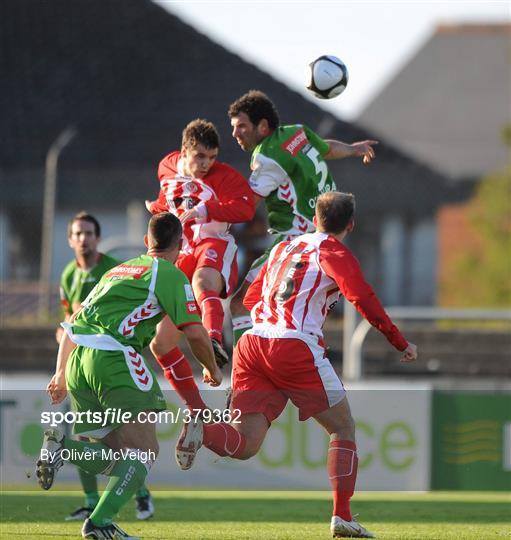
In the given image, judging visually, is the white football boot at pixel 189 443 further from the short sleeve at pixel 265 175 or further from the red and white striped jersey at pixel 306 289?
the short sleeve at pixel 265 175

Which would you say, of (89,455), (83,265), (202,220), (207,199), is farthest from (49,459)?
(83,265)

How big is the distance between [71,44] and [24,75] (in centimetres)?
88

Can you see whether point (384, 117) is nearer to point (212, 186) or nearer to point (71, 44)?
point (71, 44)

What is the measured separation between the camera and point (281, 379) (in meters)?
8.14

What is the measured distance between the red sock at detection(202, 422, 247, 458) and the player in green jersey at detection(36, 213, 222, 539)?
32cm

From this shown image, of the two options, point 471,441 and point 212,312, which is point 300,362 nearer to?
point 212,312

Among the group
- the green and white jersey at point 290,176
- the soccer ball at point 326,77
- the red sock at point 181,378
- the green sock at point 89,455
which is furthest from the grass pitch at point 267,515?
the soccer ball at point 326,77

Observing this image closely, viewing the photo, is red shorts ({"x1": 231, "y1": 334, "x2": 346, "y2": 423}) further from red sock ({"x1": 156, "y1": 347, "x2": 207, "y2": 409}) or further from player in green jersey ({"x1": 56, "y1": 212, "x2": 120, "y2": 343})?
player in green jersey ({"x1": 56, "y1": 212, "x2": 120, "y2": 343})

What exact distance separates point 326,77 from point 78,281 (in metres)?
2.66

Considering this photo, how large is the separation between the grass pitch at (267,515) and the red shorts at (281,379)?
0.87 meters

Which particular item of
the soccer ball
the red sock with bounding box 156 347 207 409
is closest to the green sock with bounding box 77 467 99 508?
the red sock with bounding box 156 347 207 409

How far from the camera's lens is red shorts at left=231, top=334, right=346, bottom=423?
26.5 feet

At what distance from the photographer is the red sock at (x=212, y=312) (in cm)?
936

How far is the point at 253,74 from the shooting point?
56.8ft
